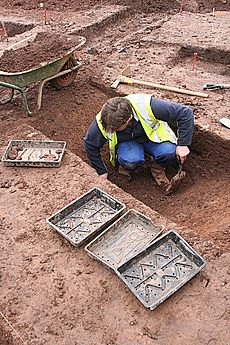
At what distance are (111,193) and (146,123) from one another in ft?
2.93

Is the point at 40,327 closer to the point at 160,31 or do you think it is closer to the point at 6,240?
the point at 6,240

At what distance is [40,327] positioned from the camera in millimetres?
2959

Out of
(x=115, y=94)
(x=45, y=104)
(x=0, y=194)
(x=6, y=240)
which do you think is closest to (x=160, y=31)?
(x=115, y=94)

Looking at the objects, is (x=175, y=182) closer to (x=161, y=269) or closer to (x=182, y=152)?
(x=182, y=152)

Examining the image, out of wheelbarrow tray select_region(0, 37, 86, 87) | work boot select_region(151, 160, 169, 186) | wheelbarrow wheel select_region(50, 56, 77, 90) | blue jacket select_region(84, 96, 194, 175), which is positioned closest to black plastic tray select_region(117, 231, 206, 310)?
blue jacket select_region(84, 96, 194, 175)

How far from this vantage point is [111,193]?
3971mm

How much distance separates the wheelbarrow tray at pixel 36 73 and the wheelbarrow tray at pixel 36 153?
0.78 m

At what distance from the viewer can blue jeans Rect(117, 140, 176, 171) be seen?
457 centimetres

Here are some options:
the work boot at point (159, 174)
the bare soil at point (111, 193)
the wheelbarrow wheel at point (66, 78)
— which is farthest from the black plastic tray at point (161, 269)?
the wheelbarrow wheel at point (66, 78)

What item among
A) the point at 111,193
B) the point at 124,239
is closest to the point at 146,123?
the point at 111,193

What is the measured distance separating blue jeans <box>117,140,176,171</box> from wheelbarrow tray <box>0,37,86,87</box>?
1352mm

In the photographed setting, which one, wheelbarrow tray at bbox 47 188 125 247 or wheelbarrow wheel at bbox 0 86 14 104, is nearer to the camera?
wheelbarrow tray at bbox 47 188 125 247

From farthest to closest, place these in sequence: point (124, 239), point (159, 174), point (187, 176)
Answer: point (187, 176) → point (159, 174) → point (124, 239)

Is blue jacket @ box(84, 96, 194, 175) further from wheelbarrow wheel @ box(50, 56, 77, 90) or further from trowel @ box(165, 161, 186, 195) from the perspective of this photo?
wheelbarrow wheel @ box(50, 56, 77, 90)
